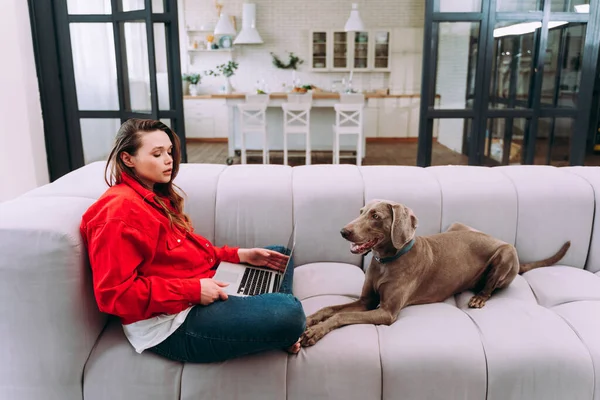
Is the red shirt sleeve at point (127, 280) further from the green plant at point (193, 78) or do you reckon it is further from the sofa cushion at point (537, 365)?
the green plant at point (193, 78)

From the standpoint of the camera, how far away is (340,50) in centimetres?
951

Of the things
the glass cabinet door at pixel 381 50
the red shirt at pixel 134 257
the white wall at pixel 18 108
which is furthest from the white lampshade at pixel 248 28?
the red shirt at pixel 134 257

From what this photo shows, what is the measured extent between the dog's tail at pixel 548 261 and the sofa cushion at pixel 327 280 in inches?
29.0

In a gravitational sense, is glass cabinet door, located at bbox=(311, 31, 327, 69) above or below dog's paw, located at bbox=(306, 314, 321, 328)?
above

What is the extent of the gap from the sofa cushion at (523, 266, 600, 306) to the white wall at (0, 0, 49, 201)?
11.4 ft

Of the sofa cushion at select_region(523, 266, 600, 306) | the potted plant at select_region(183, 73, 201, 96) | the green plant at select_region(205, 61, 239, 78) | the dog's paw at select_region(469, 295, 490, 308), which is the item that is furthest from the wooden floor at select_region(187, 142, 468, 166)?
the dog's paw at select_region(469, 295, 490, 308)

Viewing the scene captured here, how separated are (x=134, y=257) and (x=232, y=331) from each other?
36 cm

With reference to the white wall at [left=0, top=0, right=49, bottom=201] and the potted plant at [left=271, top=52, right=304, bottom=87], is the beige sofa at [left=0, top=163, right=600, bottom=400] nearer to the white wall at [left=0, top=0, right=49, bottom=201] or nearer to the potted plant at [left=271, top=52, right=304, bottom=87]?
the white wall at [left=0, top=0, right=49, bottom=201]

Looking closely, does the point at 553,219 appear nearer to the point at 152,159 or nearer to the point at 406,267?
the point at 406,267

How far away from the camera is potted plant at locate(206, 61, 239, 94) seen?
8.84 metres

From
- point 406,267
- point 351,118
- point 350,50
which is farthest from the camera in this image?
point 350,50

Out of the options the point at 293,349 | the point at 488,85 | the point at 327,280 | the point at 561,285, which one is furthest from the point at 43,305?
the point at 488,85

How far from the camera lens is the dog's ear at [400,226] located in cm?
181

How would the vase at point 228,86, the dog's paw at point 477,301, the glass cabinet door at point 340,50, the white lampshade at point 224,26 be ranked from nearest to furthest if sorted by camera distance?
the dog's paw at point 477,301 < the white lampshade at point 224,26 < the vase at point 228,86 < the glass cabinet door at point 340,50
